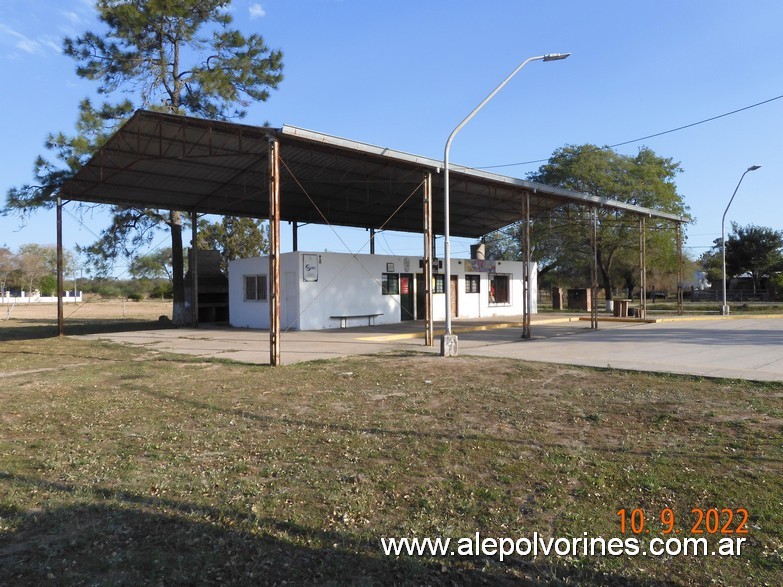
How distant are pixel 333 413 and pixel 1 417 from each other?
4344 millimetres

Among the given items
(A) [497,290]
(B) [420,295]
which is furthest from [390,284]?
(A) [497,290]

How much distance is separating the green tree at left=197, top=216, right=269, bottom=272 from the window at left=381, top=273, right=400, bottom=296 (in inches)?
866

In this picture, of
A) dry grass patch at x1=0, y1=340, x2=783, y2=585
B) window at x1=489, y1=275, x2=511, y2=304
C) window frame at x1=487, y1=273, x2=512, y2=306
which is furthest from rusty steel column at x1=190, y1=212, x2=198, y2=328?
dry grass patch at x1=0, y1=340, x2=783, y2=585

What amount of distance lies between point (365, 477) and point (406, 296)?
2045 centimetres

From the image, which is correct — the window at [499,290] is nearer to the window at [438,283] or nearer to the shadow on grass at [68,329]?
the window at [438,283]

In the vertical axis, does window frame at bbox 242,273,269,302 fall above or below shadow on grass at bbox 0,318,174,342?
above

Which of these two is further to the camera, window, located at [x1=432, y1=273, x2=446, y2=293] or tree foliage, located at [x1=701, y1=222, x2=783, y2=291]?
tree foliage, located at [x1=701, y1=222, x2=783, y2=291]

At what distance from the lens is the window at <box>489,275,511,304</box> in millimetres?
29188

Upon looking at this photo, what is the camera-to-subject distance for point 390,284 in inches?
958

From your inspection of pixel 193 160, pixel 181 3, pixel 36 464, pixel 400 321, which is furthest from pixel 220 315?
pixel 36 464

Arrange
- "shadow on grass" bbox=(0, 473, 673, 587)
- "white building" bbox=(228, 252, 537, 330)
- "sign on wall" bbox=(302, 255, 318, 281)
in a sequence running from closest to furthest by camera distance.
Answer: "shadow on grass" bbox=(0, 473, 673, 587), "sign on wall" bbox=(302, 255, 318, 281), "white building" bbox=(228, 252, 537, 330)

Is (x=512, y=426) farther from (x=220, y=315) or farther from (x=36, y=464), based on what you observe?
(x=220, y=315)

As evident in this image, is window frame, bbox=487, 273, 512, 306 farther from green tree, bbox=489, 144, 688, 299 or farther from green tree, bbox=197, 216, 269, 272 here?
green tree, bbox=197, 216, 269, 272

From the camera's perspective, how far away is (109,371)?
11.2 metres
